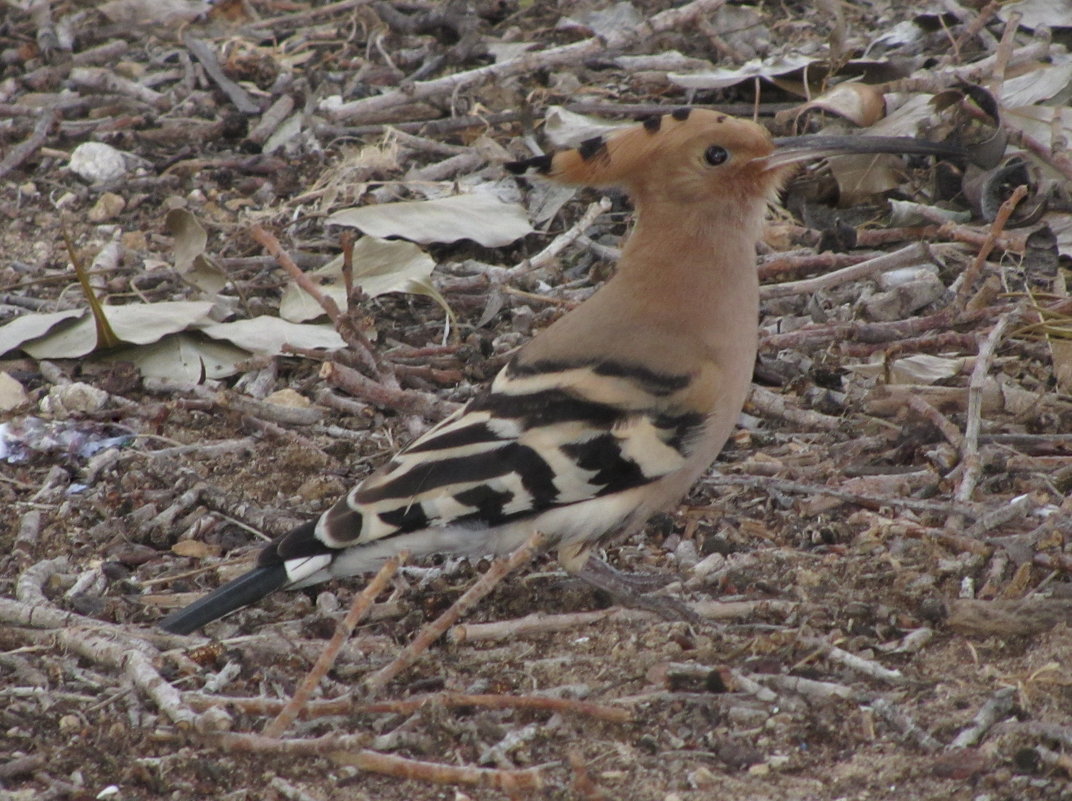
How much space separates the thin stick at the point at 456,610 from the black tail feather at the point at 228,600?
265 millimetres

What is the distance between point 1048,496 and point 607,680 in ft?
3.26

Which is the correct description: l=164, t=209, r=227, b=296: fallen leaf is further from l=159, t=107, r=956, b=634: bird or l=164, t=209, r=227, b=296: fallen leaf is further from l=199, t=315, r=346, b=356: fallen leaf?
l=159, t=107, r=956, b=634: bird

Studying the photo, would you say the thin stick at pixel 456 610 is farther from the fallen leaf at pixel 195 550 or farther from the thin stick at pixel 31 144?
the thin stick at pixel 31 144

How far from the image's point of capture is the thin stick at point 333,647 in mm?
2016

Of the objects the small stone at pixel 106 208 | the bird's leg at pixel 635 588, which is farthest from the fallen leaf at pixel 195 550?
the small stone at pixel 106 208

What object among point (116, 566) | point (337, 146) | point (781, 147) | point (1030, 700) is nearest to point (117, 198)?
point (337, 146)

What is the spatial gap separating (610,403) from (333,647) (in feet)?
3.02

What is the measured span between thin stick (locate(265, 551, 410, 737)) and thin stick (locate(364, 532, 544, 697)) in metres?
0.13

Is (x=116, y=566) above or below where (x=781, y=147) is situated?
below

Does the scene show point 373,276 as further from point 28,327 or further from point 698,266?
point 698,266

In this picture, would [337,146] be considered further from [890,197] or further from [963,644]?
[963,644]

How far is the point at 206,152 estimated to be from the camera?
4539 millimetres

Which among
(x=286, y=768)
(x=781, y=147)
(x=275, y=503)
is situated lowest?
(x=275, y=503)

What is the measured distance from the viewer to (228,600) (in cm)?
258
